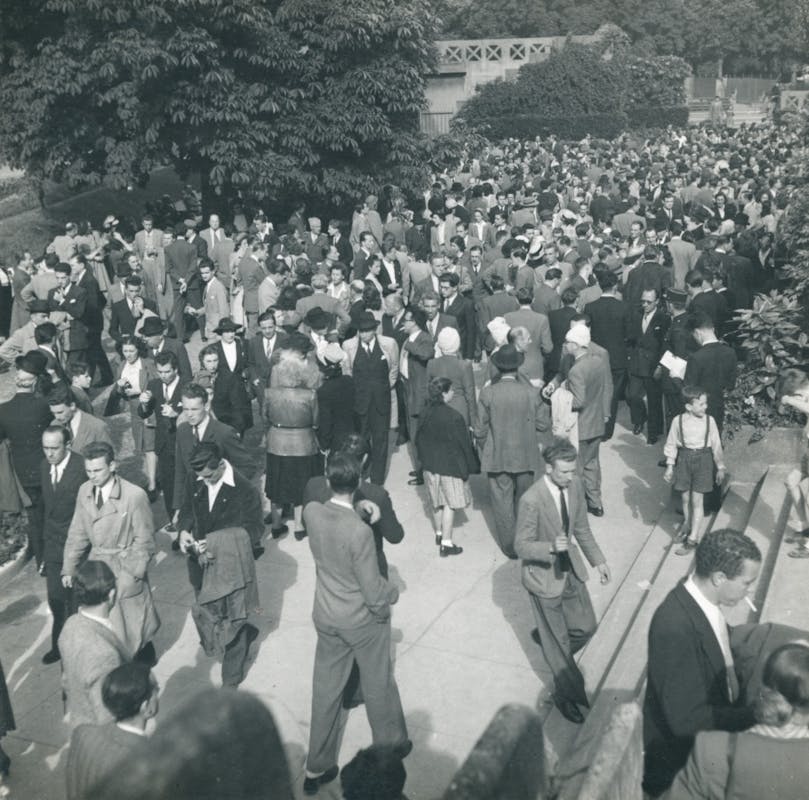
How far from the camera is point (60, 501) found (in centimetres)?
719

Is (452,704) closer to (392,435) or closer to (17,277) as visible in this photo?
(392,435)

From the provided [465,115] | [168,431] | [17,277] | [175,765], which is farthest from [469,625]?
[465,115]

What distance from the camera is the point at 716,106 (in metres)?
54.6

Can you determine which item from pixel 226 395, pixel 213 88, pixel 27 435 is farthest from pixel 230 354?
pixel 213 88

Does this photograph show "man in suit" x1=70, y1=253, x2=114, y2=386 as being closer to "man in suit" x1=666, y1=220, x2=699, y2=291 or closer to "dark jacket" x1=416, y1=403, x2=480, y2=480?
"dark jacket" x1=416, y1=403, x2=480, y2=480

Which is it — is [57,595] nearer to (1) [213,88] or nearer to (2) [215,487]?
(2) [215,487]

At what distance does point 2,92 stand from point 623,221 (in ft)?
39.8

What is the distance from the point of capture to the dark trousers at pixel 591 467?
30.6 ft

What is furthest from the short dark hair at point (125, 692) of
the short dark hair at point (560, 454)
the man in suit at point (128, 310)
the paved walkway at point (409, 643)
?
the man in suit at point (128, 310)

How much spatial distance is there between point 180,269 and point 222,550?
945 centimetres

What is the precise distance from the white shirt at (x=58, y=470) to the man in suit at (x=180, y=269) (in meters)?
8.15

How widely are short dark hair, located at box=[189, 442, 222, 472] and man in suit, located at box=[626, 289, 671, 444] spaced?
A: 17.3 feet

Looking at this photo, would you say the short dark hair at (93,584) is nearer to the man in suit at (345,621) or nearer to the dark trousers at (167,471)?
the man in suit at (345,621)

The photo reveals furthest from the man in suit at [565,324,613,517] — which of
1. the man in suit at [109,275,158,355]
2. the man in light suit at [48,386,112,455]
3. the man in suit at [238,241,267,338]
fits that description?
the man in suit at [238,241,267,338]
